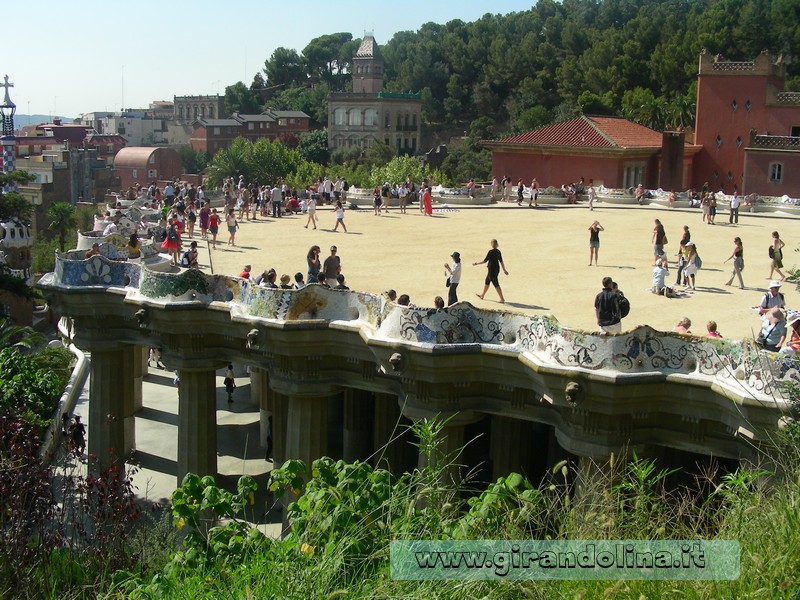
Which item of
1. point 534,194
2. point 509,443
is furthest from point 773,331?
point 534,194

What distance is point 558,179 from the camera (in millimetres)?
60719

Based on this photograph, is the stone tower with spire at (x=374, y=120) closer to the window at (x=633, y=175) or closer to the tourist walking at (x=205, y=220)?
the window at (x=633, y=175)

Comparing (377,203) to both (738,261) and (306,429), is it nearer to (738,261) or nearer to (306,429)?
(738,261)

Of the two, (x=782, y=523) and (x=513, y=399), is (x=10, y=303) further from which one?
(x=782, y=523)

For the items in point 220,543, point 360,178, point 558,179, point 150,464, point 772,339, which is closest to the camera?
point 220,543

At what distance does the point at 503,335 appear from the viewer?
19094 millimetres

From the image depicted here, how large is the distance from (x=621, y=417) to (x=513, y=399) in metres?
2.44

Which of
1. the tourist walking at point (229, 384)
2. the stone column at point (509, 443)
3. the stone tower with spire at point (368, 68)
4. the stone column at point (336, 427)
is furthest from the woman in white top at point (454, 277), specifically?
the stone tower with spire at point (368, 68)

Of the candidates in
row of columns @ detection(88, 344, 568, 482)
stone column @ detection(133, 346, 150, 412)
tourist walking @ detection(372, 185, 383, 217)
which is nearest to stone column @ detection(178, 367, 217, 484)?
row of columns @ detection(88, 344, 568, 482)

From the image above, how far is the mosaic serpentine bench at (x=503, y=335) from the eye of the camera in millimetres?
16453

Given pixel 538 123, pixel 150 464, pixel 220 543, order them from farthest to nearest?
pixel 538 123
pixel 150 464
pixel 220 543

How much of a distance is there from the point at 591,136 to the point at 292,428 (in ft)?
136

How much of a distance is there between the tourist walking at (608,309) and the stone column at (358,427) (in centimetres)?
977

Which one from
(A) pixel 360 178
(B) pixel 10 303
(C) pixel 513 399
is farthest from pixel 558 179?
(C) pixel 513 399
